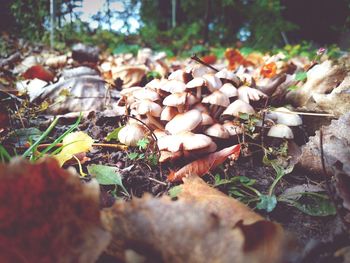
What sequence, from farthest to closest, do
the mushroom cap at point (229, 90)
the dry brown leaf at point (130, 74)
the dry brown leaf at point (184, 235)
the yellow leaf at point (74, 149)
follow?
the dry brown leaf at point (130, 74) < the mushroom cap at point (229, 90) < the yellow leaf at point (74, 149) < the dry brown leaf at point (184, 235)

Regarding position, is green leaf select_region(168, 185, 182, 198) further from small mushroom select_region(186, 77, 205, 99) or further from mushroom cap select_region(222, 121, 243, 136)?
small mushroom select_region(186, 77, 205, 99)

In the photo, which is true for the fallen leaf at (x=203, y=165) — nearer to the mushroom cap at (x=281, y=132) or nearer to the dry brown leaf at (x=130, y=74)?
the mushroom cap at (x=281, y=132)

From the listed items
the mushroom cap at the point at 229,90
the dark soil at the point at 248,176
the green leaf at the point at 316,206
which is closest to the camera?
the dark soil at the point at 248,176

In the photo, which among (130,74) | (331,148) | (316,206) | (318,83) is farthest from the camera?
(130,74)

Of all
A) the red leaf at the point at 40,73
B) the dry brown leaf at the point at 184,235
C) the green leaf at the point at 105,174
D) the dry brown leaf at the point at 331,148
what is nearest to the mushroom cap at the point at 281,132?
the dry brown leaf at the point at 331,148

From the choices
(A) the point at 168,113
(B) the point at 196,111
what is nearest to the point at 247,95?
(B) the point at 196,111

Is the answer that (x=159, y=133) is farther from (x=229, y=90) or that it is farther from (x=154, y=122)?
(x=229, y=90)
